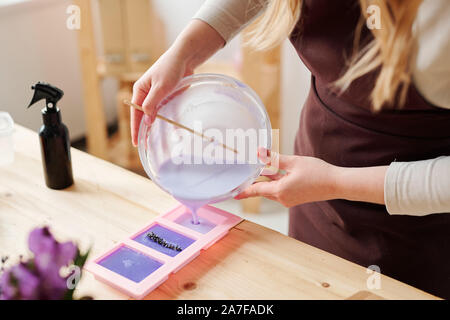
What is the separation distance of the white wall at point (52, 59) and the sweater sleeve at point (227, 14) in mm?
1097

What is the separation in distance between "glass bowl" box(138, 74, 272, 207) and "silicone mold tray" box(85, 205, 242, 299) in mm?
74

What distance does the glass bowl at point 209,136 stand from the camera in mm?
870

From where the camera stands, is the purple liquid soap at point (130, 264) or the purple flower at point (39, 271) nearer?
the purple flower at point (39, 271)

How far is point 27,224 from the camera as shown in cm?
89

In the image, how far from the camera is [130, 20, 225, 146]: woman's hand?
35.1 inches

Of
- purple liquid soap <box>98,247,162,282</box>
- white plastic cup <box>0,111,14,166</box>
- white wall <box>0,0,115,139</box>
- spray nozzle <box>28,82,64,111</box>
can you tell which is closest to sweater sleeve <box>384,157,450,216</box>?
purple liquid soap <box>98,247,162,282</box>

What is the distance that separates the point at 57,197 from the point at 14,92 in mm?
1333

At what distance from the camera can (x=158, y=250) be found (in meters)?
0.81

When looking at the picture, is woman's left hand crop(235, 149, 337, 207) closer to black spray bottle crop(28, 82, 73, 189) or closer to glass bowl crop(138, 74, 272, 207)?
glass bowl crop(138, 74, 272, 207)

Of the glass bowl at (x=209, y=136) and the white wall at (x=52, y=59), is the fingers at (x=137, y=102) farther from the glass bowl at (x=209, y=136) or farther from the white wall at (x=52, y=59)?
the white wall at (x=52, y=59)

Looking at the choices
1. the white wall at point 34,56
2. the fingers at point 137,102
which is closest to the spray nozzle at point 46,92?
the fingers at point 137,102

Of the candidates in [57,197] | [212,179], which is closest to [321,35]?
[212,179]

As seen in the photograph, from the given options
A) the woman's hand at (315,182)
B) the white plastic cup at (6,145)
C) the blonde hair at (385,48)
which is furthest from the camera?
the white plastic cup at (6,145)

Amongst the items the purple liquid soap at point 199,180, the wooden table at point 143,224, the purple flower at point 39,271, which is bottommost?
the wooden table at point 143,224
